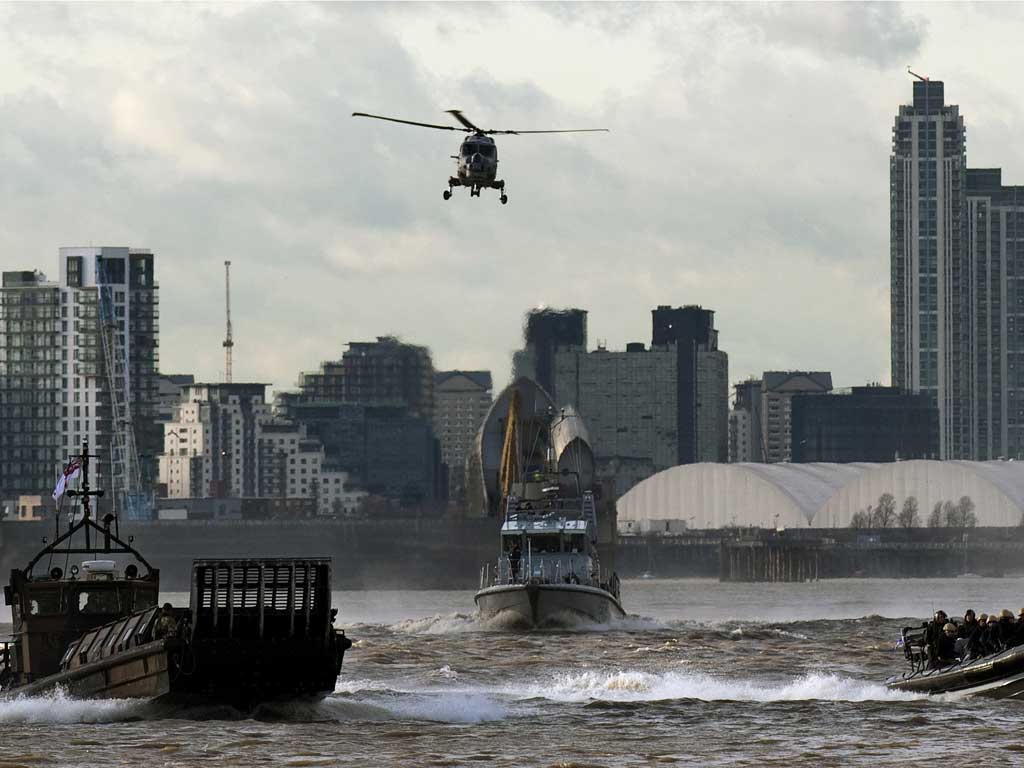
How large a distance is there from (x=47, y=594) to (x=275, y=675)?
7365 mm

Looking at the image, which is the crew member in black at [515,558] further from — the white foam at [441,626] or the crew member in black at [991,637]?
the crew member in black at [991,637]

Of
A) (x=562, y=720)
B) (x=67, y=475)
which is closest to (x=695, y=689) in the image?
(x=562, y=720)

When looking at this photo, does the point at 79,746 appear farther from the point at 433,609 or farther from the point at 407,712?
the point at 433,609

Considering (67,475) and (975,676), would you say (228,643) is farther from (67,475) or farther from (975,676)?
(975,676)

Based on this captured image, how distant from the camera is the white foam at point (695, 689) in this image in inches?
2662

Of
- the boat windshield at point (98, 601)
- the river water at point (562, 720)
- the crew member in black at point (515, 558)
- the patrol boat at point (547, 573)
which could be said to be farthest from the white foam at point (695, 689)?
the crew member in black at point (515, 558)

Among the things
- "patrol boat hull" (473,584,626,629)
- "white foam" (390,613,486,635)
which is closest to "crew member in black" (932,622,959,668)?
"patrol boat hull" (473,584,626,629)

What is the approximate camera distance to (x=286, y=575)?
5769cm

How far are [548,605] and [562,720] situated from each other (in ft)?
153

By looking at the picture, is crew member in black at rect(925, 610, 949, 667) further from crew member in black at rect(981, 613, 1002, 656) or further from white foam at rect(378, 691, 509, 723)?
white foam at rect(378, 691, 509, 723)

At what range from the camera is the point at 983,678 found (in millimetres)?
61656

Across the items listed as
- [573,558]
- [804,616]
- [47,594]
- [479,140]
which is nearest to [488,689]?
[47,594]

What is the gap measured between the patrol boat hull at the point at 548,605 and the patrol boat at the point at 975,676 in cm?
4268

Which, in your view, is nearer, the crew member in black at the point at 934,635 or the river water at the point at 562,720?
the river water at the point at 562,720
